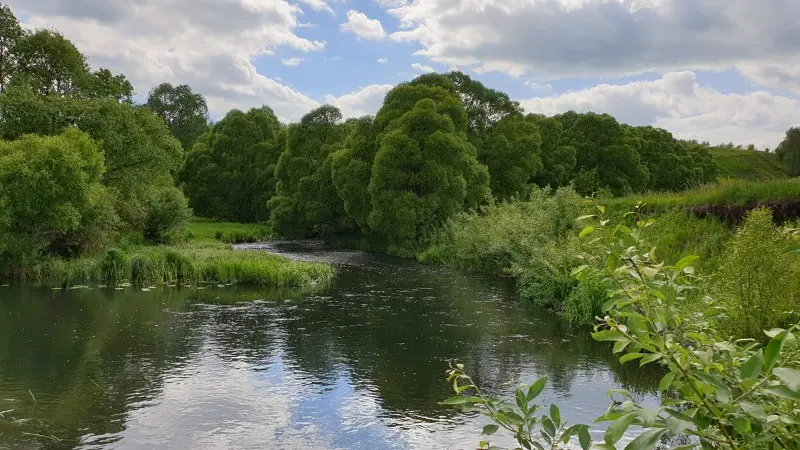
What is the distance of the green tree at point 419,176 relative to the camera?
128 feet

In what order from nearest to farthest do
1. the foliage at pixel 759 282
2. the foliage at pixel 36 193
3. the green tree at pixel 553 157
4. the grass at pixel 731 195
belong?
the foliage at pixel 759 282, the grass at pixel 731 195, the foliage at pixel 36 193, the green tree at pixel 553 157

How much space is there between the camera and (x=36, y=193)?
23391 millimetres

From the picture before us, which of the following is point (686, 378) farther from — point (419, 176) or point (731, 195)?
point (419, 176)

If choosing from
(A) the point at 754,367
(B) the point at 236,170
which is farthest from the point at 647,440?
(B) the point at 236,170

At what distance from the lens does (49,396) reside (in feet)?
35.3

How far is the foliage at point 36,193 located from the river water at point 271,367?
103 inches

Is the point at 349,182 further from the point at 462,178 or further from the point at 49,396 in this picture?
the point at 49,396

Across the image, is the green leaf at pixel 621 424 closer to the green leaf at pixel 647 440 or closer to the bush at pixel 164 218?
the green leaf at pixel 647 440

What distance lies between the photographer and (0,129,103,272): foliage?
22922 millimetres

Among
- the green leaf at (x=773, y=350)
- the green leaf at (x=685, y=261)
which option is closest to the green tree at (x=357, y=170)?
the green leaf at (x=685, y=261)

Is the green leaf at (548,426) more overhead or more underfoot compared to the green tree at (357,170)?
more underfoot

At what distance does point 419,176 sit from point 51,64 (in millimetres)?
22842

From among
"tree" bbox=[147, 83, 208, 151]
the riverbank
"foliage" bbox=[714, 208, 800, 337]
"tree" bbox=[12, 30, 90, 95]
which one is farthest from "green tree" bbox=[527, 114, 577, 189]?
"tree" bbox=[147, 83, 208, 151]

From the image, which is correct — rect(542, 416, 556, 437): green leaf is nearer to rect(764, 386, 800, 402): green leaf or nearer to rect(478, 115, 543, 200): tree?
rect(764, 386, 800, 402): green leaf
